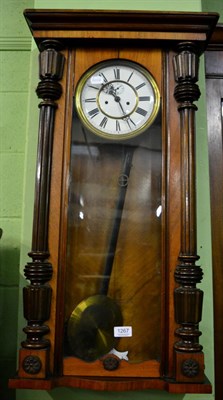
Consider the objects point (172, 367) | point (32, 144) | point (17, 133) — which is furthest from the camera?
point (17, 133)

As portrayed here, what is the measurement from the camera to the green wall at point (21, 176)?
79 centimetres

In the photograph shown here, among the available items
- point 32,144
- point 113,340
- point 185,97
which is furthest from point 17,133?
point 113,340

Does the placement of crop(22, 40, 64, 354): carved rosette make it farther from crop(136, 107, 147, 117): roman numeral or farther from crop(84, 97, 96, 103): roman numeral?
crop(136, 107, 147, 117): roman numeral

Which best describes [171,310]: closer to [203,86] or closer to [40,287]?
[40,287]

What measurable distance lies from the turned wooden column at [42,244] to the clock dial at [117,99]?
0.06m

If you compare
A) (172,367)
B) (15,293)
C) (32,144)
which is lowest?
(172,367)

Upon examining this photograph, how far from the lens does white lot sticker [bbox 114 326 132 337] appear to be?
2.28 ft

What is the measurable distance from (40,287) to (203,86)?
0.64m

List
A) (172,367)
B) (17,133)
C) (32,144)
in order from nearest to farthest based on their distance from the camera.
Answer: (172,367) → (32,144) → (17,133)

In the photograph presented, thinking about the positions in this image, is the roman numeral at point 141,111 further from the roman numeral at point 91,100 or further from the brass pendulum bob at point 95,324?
the brass pendulum bob at point 95,324

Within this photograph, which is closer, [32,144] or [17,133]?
[32,144]

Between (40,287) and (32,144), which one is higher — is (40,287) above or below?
below

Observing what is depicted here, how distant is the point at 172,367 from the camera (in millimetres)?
653

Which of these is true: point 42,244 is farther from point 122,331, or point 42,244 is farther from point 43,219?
point 122,331
